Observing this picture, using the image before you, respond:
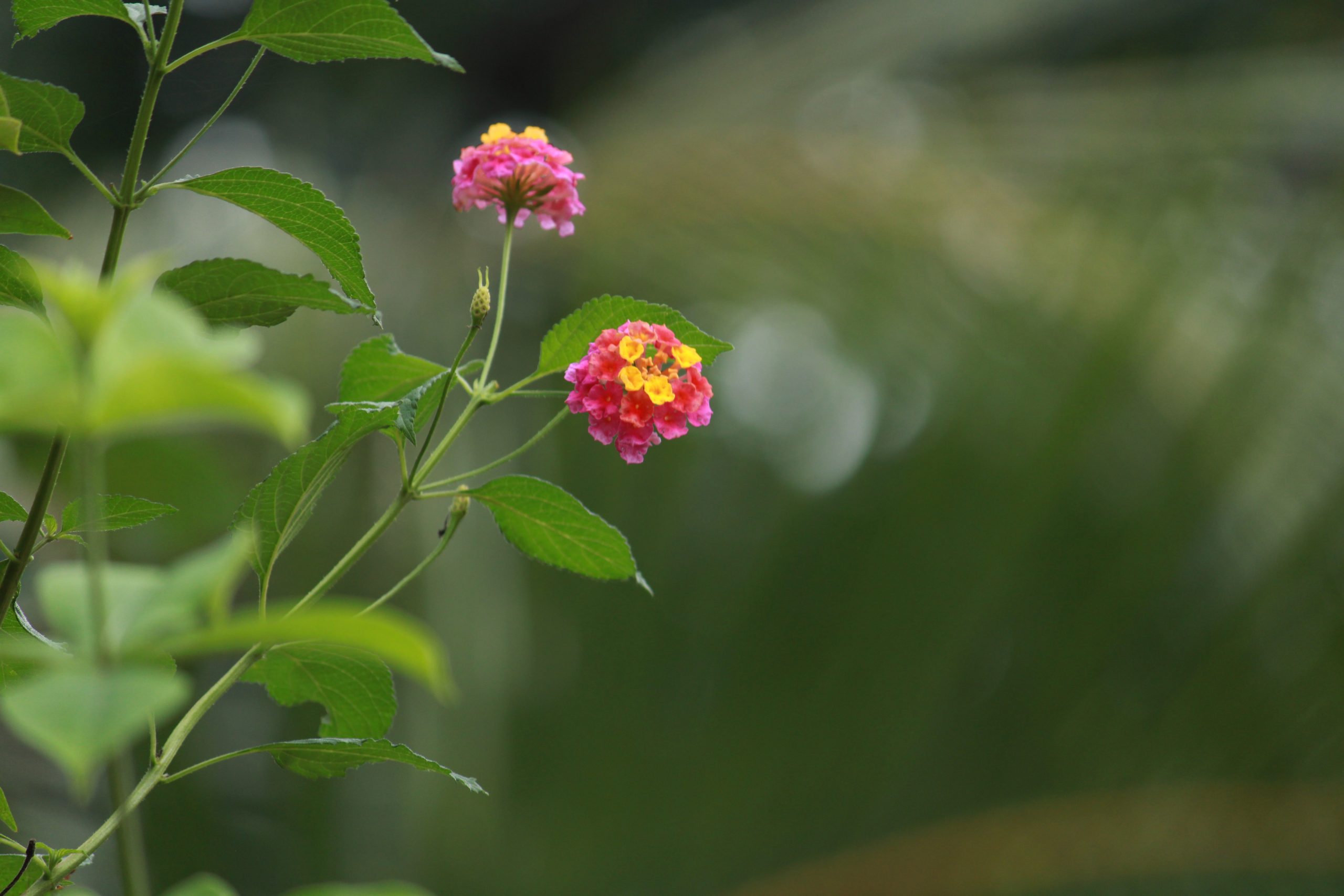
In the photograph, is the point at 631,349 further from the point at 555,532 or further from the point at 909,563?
the point at 909,563

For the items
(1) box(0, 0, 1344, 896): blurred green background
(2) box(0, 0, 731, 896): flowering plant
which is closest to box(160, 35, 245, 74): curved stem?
(2) box(0, 0, 731, 896): flowering plant

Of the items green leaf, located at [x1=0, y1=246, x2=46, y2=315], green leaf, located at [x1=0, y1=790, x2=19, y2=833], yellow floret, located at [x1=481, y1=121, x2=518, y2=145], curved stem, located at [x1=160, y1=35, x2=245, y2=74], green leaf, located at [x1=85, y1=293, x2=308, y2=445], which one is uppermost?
yellow floret, located at [x1=481, y1=121, x2=518, y2=145]

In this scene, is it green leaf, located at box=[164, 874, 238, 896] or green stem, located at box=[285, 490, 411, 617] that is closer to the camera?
green leaf, located at box=[164, 874, 238, 896]

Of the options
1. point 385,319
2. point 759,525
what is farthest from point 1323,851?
point 385,319

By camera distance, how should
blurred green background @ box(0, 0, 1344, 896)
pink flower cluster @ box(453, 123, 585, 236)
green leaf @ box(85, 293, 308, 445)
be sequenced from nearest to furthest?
green leaf @ box(85, 293, 308, 445)
pink flower cluster @ box(453, 123, 585, 236)
blurred green background @ box(0, 0, 1344, 896)

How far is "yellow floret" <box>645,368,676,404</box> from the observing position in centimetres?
31

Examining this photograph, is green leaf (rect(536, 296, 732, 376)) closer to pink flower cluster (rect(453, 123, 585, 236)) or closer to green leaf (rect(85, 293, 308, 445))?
pink flower cluster (rect(453, 123, 585, 236))

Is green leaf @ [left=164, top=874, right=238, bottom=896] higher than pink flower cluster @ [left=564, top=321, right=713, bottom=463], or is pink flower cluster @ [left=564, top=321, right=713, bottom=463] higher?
pink flower cluster @ [left=564, top=321, right=713, bottom=463]

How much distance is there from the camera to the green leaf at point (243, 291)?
0.89 ft

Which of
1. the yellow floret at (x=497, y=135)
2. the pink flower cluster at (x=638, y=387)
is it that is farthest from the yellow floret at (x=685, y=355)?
the yellow floret at (x=497, y=135)

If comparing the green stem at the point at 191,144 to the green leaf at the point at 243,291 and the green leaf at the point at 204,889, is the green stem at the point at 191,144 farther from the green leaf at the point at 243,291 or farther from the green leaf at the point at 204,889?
the green leaf at the point at 204,889

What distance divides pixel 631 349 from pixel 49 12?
17cm

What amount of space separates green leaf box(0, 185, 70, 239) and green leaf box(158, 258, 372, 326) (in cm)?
3

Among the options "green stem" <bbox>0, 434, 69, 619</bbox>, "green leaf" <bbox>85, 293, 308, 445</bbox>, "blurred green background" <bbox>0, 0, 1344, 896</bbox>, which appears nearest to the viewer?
"green leaf" <bbox>85, 293, 308, 445</bbox>
